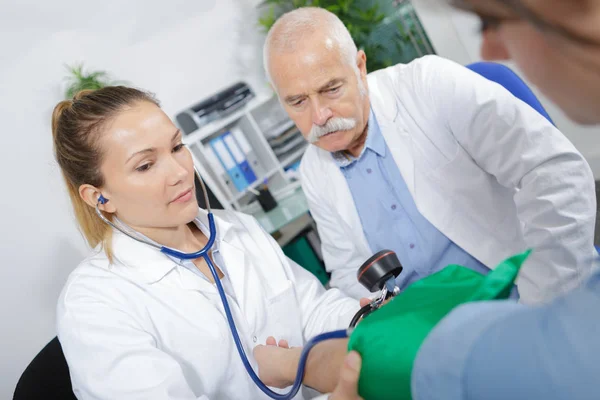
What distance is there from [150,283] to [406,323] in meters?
0.88

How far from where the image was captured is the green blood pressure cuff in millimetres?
536

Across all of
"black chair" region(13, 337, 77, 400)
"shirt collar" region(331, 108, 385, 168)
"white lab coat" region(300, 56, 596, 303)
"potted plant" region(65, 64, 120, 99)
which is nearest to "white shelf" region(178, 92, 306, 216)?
"potted plant" region(65, 64, 120, 99)

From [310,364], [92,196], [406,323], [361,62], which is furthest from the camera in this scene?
[361,62]

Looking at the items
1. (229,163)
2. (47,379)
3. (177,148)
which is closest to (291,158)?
(229,163)

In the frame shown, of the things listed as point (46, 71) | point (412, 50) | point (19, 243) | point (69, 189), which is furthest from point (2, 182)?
point (412, 50)

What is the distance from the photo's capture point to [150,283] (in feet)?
4.22

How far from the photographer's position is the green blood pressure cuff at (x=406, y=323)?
536 mm

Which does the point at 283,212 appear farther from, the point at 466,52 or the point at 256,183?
Answer: the point at 466,52

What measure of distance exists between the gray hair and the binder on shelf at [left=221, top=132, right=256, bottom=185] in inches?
55.8

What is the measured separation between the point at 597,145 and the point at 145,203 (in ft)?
8.53

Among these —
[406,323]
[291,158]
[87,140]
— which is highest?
[87,140]

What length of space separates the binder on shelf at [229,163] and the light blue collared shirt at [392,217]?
4.75 ft

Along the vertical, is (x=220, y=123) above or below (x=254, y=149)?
above

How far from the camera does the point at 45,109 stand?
2625 millimetres
